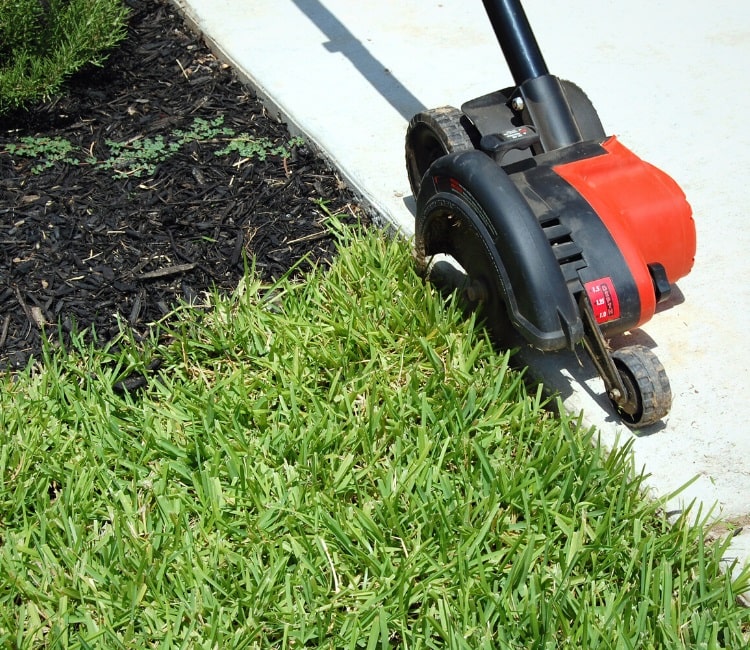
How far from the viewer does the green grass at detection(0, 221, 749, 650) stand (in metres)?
1.94

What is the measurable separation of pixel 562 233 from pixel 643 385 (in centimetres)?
42

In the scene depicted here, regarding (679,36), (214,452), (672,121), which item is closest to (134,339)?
(214,452)

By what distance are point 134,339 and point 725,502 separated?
165cm

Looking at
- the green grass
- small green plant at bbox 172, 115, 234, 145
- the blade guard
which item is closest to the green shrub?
small green plant at bbox 172, 115, 234, 145

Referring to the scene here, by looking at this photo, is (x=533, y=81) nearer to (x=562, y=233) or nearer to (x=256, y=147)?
(x=562, y=233)

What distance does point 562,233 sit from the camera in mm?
2246

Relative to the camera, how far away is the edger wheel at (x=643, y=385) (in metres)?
2.24

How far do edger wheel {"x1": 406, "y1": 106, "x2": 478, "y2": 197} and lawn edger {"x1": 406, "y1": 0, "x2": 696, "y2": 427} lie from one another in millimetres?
31

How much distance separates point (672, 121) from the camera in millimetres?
3363

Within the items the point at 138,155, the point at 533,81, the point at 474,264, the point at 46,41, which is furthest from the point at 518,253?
the point at 46,41

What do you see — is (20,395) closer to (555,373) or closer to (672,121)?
(555,373)

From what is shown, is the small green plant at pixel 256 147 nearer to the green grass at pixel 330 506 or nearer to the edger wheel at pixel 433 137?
the edger wheel at pixel 433 137

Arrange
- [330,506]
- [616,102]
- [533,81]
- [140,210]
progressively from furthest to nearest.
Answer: [616,102]
[140,210]
[533,81]
[330,506]

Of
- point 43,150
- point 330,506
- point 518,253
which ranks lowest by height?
point 330,506
